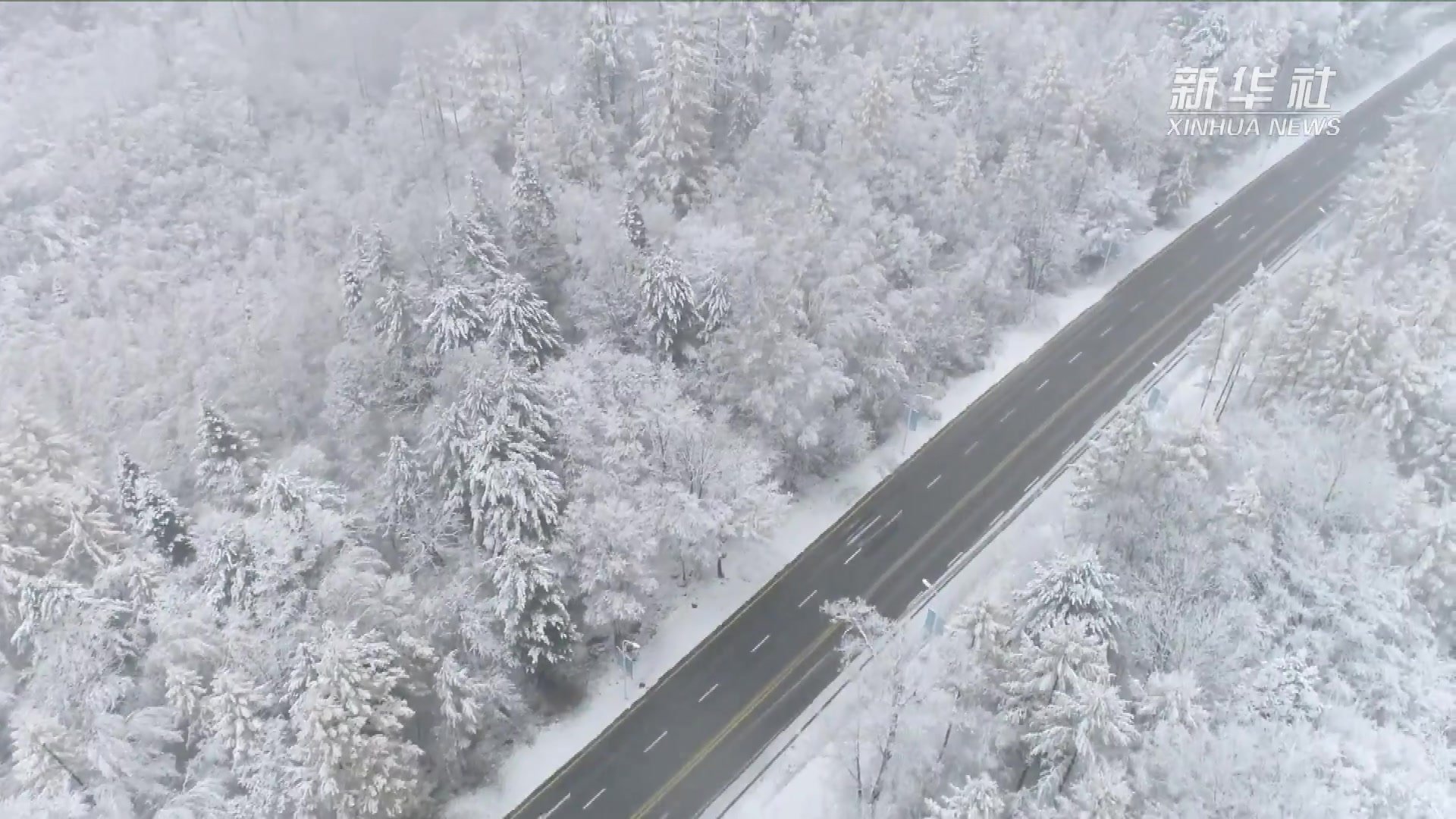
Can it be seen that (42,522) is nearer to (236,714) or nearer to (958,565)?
(236,714)

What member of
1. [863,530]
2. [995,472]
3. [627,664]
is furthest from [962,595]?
[627,664]

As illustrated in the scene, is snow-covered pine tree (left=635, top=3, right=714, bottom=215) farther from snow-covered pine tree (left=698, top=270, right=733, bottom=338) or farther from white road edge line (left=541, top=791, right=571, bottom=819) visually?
white road edge line (left=541, top=791, right=571, bottom=819)

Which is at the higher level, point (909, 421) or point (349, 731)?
point (349, 731)

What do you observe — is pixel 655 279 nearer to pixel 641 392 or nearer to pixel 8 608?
pixel 641 392

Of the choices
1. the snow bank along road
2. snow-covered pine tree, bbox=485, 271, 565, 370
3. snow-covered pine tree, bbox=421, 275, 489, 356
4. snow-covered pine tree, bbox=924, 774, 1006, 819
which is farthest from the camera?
snow-covered pine tree, bbox=421, 275, 489, 356

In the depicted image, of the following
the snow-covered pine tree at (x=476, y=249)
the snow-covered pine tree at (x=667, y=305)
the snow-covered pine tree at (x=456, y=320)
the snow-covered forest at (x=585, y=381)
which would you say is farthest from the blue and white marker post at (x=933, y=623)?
the snow-covered pine tree at (x=476, y=249)

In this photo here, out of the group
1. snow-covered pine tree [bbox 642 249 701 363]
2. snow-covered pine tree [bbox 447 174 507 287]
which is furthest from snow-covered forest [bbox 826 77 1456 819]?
snow-covered pine tree [bbox 447 174 507 287]
